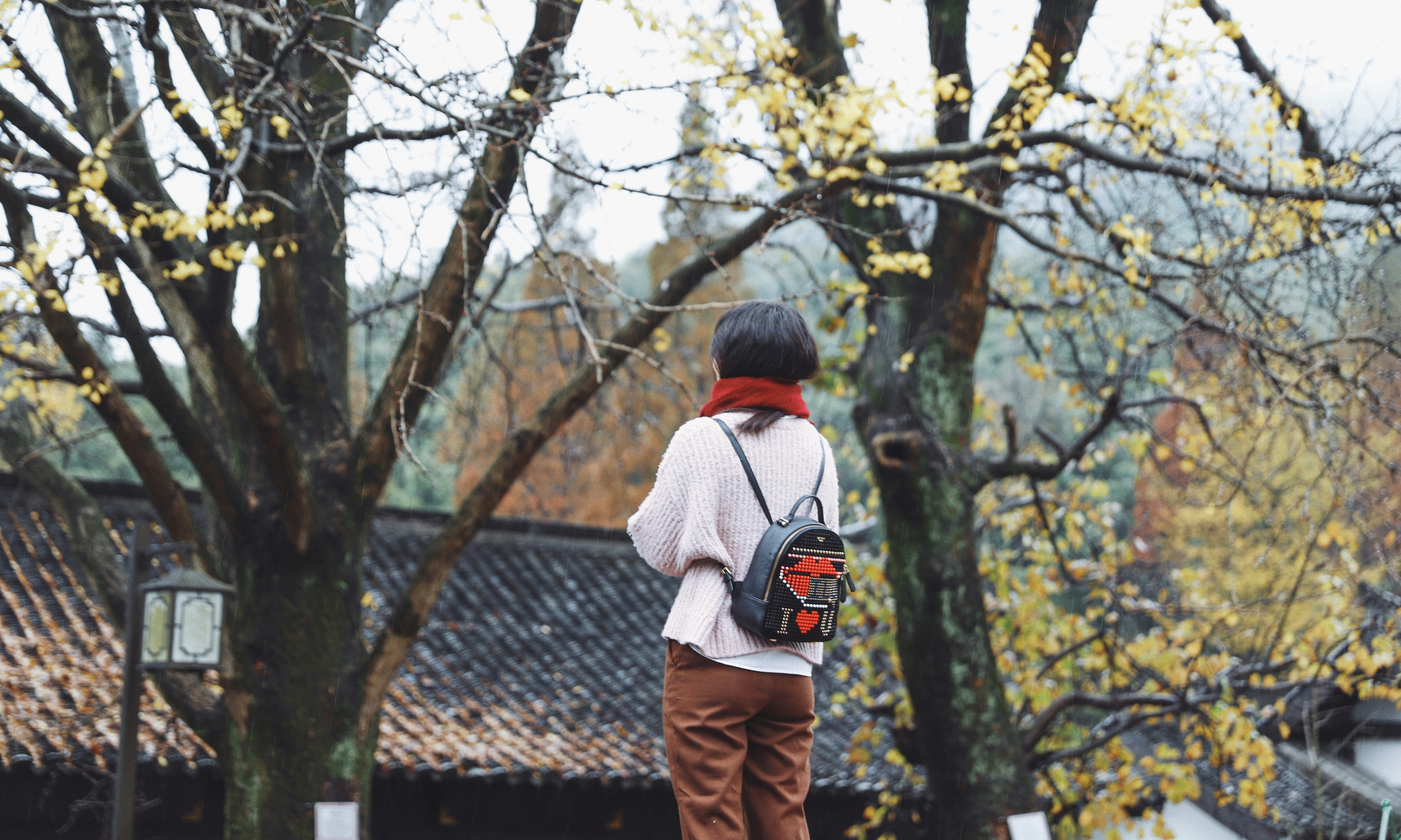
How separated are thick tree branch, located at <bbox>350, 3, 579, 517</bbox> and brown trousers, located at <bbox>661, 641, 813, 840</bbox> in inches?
104

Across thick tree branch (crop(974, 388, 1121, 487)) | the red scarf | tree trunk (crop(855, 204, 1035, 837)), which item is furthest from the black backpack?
thick tree branch (crop(974, 388, 1121, 487))

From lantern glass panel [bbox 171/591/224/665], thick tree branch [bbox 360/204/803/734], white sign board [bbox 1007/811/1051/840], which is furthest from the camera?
white sign board [bbox 1007/811/1051/840]

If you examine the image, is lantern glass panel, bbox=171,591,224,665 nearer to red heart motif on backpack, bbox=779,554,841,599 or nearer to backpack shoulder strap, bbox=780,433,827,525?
backpack shoulder strap, bbox=780,433,827,525

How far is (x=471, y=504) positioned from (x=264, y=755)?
4.47 feet

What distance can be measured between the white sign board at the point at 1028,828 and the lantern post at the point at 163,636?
13.1 ft

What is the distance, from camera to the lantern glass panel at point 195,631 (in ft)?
16.4

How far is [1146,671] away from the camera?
7.48m

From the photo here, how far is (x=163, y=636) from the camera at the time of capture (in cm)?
507

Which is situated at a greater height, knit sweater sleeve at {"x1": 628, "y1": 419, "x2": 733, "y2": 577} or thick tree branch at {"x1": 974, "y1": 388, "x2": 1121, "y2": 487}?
thick tree branch at {"x1": 974, "y1": 388, "x2": 1121, "y2": 487}

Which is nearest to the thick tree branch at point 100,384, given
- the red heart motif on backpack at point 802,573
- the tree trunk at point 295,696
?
the tree trunk at point 295,696

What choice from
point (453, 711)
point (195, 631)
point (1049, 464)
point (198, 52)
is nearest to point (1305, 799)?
point (1049, 464)

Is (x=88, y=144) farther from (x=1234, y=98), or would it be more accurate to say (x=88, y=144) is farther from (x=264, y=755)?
(x=1234, y=98)

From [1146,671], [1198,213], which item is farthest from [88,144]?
[1146,671]

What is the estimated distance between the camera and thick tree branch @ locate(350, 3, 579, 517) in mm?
4879
